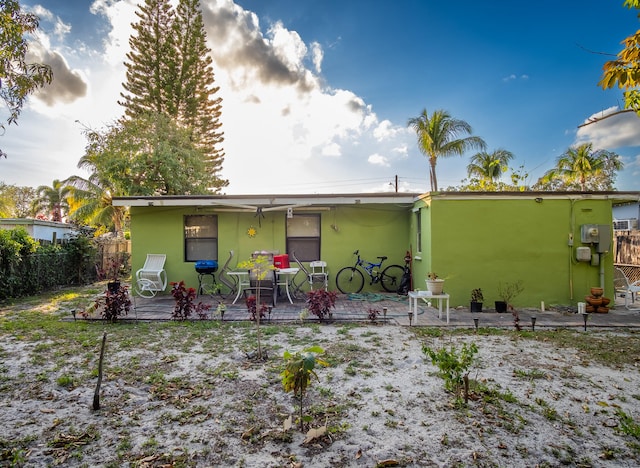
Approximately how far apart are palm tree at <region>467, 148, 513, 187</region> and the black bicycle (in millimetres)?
11849

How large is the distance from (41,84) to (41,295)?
608cm

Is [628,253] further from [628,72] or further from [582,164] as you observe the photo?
[582,164]

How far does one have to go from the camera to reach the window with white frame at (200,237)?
348 inches

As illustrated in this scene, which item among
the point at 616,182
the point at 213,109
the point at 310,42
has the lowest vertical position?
the point at 616,182

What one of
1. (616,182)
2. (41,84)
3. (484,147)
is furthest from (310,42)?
(616,182)

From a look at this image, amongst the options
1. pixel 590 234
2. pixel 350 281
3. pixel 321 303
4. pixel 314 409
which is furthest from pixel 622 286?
pixel 314 409

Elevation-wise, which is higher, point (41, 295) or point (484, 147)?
point (484, 147)

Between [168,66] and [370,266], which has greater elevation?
[168,66]

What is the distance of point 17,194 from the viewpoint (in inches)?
1184

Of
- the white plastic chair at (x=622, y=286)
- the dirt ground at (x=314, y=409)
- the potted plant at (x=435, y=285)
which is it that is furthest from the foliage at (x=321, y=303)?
the white plastic chair at (x=622, y=286)

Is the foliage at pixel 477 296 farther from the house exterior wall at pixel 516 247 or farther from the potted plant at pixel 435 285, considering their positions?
the potted plant at pixel 435 285

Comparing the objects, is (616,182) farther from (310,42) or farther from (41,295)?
(41,295)

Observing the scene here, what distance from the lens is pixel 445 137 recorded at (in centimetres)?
1844

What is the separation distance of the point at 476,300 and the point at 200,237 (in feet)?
21.5
